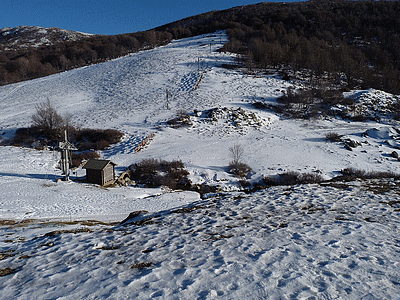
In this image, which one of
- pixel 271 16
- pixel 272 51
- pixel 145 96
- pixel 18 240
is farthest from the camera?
pixel 271 16

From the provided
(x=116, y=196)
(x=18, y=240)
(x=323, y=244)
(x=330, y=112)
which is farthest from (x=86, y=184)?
(x=330, y=112)

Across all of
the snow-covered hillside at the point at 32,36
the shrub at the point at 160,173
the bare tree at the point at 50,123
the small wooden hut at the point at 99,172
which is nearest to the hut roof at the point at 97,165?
the small wooden hut at the point at 99,172

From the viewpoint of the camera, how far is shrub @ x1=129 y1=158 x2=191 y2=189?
2042 centimetres

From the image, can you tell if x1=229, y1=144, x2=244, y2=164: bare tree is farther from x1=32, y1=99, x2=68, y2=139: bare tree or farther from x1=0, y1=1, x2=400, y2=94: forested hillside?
x1=0, y1=1, x2=400, y2=94: forested hillside

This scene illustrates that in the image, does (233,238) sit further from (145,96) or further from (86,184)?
(145,96)

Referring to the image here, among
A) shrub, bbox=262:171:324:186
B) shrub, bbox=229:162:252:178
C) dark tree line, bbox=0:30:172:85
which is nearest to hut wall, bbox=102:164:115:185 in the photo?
shrub, bbox=229:162:252:178

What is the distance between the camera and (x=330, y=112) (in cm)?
3750

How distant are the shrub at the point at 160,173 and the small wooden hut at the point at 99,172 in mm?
2684

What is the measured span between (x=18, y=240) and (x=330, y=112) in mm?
39951

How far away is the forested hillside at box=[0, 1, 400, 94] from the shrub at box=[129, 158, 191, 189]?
3946cm

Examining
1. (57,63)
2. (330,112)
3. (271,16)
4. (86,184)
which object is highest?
(271,16)

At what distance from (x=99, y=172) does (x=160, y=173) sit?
5177 mm

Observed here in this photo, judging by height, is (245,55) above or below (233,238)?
above

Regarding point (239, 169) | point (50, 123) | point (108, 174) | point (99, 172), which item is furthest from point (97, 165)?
point (50, 123)
